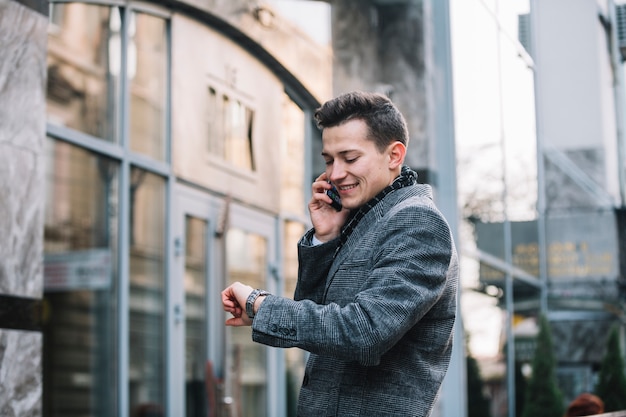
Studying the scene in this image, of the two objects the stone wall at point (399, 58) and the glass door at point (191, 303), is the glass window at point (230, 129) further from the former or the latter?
the stone wall at point (399, 58)

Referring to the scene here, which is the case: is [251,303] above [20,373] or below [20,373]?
above

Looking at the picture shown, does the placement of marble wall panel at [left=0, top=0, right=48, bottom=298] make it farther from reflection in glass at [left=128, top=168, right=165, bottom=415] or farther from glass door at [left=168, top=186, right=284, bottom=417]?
glass door at [left=168, top=186, right=284, bottom=417]

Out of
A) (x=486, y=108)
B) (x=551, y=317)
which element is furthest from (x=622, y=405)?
(x=551, y=317)

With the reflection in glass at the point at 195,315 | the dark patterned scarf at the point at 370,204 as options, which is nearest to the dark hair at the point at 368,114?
the dark patterned scarf at the point at 370,204

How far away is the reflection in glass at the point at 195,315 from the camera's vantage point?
26.0 feet

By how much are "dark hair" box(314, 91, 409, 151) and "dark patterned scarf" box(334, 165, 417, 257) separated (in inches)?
4.3

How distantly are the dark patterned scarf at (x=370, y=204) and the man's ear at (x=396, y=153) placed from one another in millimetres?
47

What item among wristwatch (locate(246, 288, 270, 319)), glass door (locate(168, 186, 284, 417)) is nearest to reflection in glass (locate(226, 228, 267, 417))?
glass door (locate(168, 186, 284, 417))

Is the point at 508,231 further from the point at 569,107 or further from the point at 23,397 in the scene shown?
the point at 23,397

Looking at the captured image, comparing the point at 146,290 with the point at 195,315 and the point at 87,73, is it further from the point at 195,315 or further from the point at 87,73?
the point at 87,73

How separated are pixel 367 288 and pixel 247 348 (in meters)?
6.37

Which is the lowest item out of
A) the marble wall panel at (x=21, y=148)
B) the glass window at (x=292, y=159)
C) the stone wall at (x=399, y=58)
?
the marble wall panel at (x=21, y=148)

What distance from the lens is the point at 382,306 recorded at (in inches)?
91.0

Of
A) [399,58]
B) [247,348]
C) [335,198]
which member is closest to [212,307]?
[247,348]
